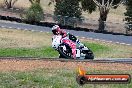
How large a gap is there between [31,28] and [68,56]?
2369 centimetres

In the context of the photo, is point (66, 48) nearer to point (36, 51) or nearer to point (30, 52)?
point (30, 52)

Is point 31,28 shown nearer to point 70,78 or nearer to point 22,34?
point 22,34

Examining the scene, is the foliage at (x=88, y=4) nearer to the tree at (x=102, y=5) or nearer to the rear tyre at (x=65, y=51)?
the tree at (x=102, y=5)

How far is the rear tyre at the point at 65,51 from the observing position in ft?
59.1

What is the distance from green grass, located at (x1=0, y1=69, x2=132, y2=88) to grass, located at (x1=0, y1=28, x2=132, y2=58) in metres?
12.7

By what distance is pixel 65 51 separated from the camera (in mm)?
18328

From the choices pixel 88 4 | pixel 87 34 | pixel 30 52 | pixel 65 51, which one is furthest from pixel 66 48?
pixel 88 4

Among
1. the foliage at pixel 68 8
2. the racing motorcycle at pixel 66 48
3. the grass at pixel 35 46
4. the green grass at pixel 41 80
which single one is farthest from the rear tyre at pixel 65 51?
the foliage at pixel 68 8

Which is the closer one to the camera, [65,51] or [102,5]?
[65,51]

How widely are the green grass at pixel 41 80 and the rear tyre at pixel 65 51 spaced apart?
3234mm

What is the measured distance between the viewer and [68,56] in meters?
18.4

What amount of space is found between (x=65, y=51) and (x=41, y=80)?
5393 mm

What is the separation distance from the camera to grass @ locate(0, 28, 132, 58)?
28516mm

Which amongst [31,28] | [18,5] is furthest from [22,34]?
[18,5]
